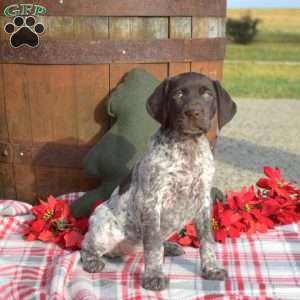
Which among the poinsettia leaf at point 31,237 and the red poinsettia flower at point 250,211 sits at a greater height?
the red poinsettia flower at point 250,211

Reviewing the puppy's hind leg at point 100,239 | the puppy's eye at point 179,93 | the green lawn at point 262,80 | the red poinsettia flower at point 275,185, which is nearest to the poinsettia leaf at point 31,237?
the puppy's hind leg at point 100,239

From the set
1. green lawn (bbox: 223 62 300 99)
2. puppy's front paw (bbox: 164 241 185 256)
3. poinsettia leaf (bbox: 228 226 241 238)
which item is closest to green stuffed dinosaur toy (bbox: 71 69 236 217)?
puppy's front paw (bbox: 164 241 185 256)

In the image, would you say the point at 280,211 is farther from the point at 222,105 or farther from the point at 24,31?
the point at 24,31

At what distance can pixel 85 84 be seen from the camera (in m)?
4.34

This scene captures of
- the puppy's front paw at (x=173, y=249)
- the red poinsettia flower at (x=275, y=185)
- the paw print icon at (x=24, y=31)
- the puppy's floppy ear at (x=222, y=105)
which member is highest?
the paw print icon at (x=24, y=31)

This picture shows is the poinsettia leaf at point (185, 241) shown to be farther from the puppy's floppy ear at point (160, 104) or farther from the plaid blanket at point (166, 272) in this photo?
the puppy's floppy ear at point (160, 104)

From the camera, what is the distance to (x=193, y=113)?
9.89 ft

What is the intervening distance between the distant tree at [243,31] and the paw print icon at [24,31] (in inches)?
1041

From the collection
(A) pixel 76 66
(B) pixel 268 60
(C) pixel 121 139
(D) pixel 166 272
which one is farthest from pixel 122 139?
(B) pixel 268 60

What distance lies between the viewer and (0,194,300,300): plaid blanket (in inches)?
126

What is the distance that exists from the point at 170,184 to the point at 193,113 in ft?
1.46

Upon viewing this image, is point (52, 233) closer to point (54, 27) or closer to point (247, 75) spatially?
point (54, 27)

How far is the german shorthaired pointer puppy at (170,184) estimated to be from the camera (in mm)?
3107

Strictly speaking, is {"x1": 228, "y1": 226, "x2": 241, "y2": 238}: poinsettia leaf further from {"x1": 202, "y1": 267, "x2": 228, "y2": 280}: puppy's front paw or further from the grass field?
the grass field
